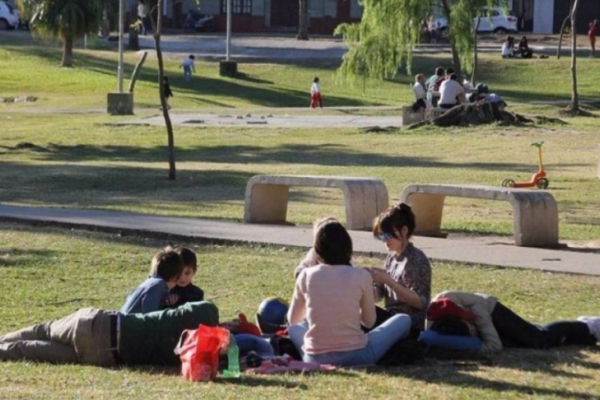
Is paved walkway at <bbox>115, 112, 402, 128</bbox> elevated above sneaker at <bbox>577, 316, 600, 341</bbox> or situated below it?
below

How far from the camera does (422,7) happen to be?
46.7m

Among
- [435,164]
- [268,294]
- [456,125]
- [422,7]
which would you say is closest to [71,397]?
[268,294]

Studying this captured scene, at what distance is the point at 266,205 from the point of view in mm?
17297

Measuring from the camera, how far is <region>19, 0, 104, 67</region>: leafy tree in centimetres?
5997

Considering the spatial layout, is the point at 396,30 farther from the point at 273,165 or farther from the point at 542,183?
the point at 542,183

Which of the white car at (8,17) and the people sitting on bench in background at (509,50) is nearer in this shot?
the people sitting on bench in background at (509,50)

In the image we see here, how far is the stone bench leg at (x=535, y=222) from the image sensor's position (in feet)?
48.4

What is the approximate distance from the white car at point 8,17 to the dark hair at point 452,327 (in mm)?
74680

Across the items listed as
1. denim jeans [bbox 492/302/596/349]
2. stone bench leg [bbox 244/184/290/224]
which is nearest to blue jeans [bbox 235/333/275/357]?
denim jeans [bbox 492/302/596/349]

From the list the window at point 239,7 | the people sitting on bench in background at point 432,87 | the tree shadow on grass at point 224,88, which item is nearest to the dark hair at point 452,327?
the people sitting on bench in background at point 432,87

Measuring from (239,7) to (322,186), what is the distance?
68021mm

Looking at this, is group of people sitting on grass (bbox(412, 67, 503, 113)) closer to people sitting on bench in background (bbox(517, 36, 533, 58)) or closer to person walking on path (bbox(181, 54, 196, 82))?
person walking on path (bbox(181, 54, 196, 82))

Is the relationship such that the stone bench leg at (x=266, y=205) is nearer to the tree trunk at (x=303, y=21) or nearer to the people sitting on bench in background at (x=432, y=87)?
the people sitting on bench in background at (x=432, y=87)

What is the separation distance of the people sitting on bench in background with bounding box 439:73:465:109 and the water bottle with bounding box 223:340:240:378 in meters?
29.1
